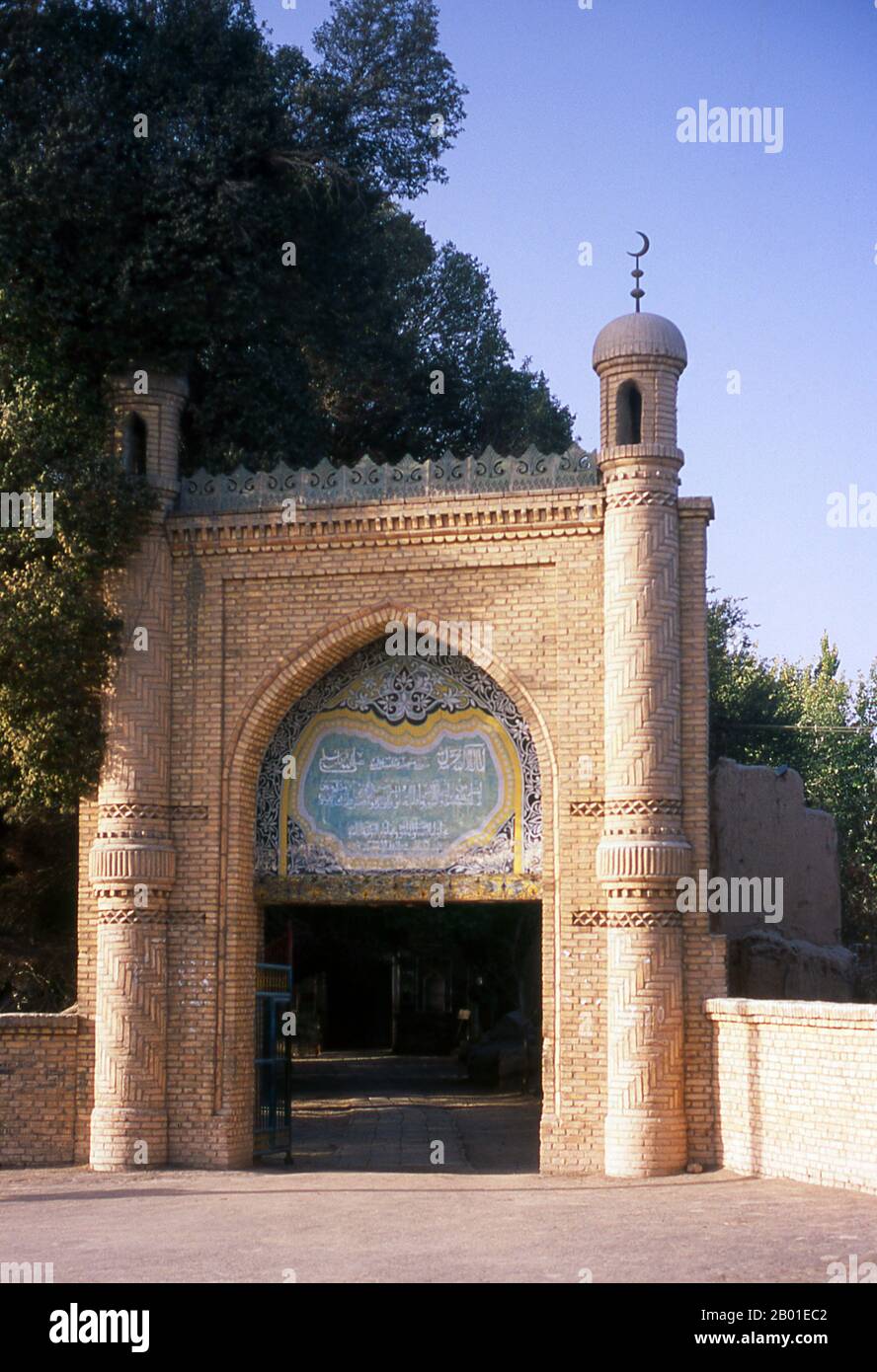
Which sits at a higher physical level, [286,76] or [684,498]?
[286,76]

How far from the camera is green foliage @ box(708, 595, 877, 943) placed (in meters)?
27.1

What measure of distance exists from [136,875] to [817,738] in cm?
1904

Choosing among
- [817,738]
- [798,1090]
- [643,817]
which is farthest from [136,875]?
[817,738]

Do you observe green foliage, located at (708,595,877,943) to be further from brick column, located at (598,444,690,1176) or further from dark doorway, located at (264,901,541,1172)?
brick column, located at (598,444,690,1176)

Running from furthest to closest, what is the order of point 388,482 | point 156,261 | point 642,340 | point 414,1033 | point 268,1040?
point 414,1033, point 156,261, point 268,1040, point 388,482, point 642,340

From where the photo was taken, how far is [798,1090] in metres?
11.4

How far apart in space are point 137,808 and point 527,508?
13.9ft

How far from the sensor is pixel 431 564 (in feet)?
45.7

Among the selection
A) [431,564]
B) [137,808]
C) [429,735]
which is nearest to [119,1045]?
[137,808]

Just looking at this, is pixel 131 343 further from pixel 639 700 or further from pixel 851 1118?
pixel 851 1118

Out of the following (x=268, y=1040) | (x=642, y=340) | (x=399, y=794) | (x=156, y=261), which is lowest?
(x=268, y=1040)

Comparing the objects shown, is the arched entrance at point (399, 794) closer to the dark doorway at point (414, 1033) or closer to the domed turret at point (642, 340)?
the dark doorway at point (414, 1033)

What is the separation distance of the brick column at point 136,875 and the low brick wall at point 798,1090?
470cm

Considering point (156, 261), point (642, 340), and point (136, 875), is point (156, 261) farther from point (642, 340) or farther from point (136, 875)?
point (136, 875)
